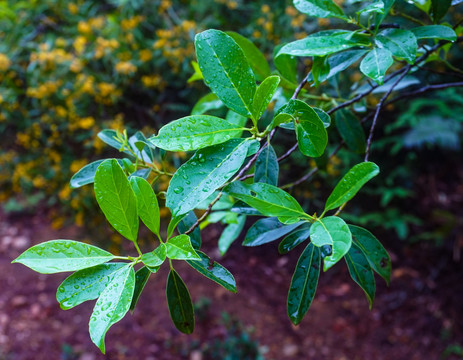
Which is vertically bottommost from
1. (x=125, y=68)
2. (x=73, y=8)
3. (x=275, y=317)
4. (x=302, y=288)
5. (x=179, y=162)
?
(x=275, y=317)

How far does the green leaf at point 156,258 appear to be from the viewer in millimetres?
399

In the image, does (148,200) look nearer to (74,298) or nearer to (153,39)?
(74,298)

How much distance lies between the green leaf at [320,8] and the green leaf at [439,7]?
6.0 inches

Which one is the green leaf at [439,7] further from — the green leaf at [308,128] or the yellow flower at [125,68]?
the yellow flower at [125,68]

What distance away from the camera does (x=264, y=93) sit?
44 centimetres

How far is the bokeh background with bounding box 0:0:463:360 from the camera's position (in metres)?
2.16

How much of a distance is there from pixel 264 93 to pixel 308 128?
0.07m

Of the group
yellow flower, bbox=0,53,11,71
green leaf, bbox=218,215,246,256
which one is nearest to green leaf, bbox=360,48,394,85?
green leaf, bbox=218,215,246,256

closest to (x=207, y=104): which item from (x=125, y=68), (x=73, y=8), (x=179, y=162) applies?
(x=179, y=162)

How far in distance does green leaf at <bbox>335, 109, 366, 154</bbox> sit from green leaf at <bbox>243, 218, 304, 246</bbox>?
255 mm

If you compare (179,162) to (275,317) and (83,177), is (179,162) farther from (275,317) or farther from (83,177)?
(83,177)

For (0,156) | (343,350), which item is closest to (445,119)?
(343,350)

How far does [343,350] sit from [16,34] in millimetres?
2866

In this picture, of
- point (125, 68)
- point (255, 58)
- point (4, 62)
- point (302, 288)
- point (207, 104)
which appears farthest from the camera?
point (4, 62)
